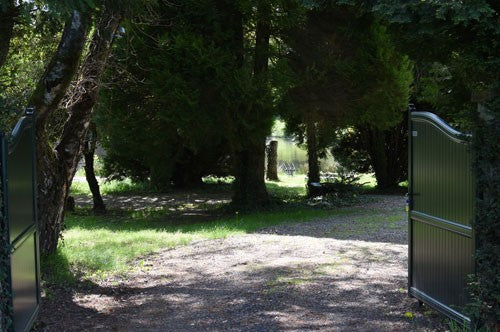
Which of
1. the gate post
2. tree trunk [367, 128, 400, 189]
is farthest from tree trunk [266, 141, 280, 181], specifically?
the gate post

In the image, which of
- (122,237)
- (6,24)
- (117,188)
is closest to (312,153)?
(122,237)

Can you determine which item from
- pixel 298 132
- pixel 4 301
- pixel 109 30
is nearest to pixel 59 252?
pixel 109 30

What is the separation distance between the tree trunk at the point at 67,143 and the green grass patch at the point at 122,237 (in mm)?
566

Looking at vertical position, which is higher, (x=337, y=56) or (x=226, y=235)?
(x=337, y=56)

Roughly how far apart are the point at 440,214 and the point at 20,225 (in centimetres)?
372

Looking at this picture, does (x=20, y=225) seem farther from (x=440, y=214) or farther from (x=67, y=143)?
(x=67, y=143)

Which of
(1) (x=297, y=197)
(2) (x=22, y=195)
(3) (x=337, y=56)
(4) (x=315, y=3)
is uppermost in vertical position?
(3) (x=337, y=56)

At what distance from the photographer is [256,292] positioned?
24.1 feet

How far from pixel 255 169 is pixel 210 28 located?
4438 mm

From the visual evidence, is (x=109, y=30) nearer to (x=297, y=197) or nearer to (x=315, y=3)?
(x=315, y=3)

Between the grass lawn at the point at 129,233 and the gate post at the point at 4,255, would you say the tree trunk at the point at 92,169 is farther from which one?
the gate post at the point at 4,255

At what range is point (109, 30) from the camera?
8664 millimetres

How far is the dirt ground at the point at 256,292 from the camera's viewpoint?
6117mm

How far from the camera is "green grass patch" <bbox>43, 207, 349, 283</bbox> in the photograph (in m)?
8.75
